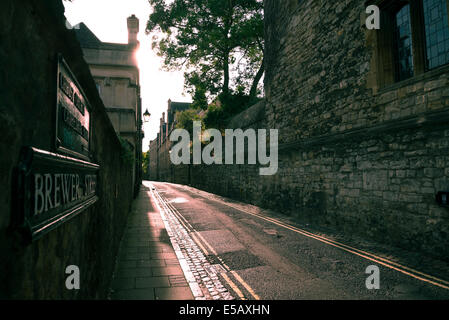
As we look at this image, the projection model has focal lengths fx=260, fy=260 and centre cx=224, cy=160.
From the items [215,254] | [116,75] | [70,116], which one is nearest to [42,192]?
[70,116]

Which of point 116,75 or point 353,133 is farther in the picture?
point 116,75

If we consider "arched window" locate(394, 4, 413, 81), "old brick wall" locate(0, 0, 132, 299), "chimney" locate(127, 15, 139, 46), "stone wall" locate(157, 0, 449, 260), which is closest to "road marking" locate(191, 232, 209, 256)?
"old brick wall" locate(0, 0, 132, 299)

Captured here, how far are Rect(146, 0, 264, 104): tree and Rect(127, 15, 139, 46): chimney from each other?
5.87 meters

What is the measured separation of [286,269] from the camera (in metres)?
4.96

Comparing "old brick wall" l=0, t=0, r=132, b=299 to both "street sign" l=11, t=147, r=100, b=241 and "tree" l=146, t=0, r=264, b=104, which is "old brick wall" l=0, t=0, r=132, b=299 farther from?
"tree" l=146, t=0, r=264, b=104

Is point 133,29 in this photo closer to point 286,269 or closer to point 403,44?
point 403,44

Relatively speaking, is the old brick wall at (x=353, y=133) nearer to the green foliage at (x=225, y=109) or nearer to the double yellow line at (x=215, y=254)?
the double yellow line at (x=215, y=254)

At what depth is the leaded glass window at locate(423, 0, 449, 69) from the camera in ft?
19.4

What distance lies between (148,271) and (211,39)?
62.9 feet

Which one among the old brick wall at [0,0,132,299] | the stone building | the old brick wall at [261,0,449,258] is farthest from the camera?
the stone building

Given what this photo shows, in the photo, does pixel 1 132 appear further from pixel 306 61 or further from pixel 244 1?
pixel 244 1

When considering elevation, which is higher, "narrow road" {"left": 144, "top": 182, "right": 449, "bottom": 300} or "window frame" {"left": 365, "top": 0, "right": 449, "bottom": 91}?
"window frame" {"left": 365, "top": 0, "right": 449, "bottom": 91}
